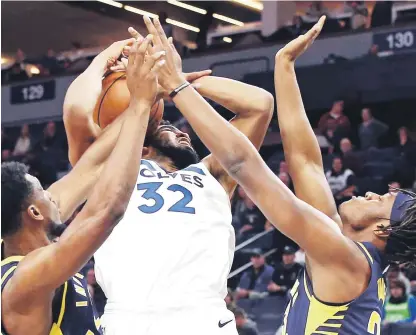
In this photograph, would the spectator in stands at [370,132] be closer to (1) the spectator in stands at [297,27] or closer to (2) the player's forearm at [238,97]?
(1) the spectator in stands at [297,27]

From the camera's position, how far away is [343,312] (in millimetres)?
3248

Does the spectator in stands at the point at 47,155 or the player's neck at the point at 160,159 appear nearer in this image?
the player's neck at the point at 160,159

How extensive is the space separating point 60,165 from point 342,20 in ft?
15.9

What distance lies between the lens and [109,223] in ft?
8.22

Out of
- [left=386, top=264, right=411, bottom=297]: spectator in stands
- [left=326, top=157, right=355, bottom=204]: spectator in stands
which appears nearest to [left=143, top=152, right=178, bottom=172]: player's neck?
[left=386, top=264, right=411, bottom=297]: spectator in stands

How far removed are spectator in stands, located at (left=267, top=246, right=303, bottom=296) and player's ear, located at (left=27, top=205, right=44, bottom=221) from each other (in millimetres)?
5975

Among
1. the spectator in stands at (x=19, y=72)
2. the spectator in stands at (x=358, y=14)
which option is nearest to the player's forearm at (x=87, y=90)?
the spectator in stands at (x=358, y=14)

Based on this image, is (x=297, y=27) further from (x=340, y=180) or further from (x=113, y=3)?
(x=113, y=3)

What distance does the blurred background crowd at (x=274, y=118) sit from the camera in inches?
356

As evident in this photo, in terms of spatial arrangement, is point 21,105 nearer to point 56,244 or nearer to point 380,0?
point 380,0

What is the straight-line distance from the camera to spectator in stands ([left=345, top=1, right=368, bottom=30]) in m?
12.3

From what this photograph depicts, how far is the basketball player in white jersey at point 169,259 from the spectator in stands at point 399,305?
4654 mm

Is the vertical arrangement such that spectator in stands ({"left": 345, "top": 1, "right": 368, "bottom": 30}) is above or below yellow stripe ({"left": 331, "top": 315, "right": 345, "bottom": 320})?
below

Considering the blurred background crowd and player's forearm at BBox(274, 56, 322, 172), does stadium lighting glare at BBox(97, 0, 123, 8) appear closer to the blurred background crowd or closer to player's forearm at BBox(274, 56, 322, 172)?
the blurred background crowd
